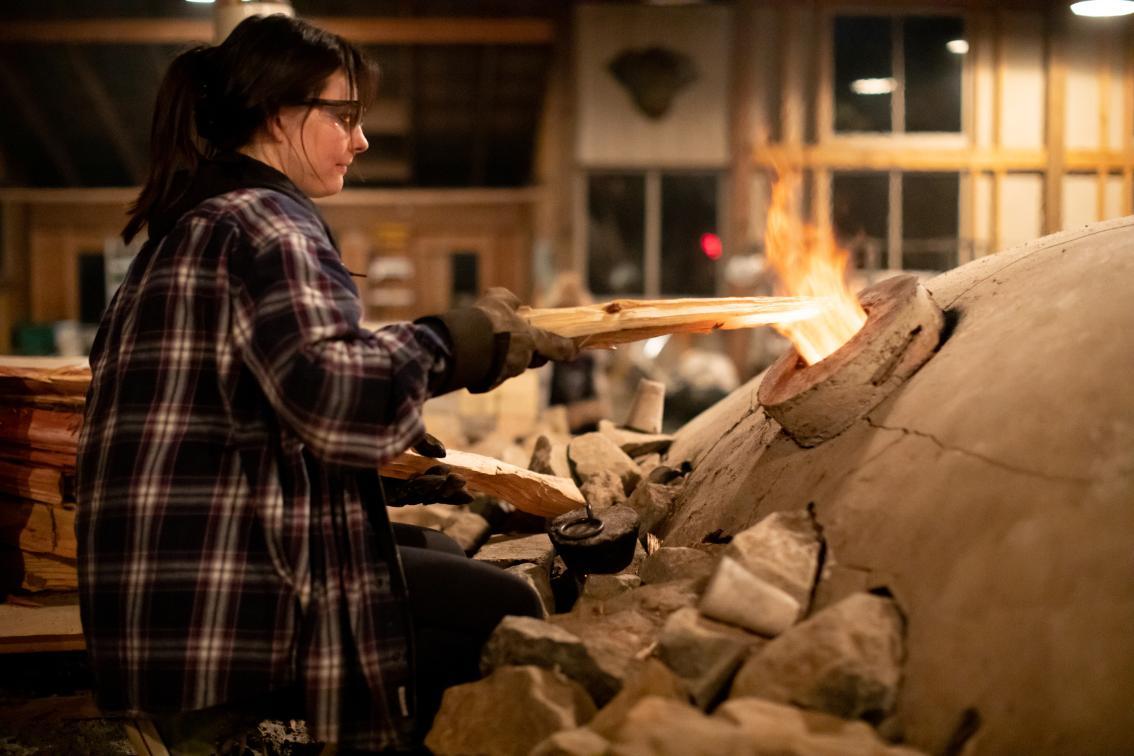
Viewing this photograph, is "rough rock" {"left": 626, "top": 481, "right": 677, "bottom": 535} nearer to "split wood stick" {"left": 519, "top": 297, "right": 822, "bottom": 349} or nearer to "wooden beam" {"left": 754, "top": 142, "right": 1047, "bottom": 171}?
"split wood stick" {"left": 519, "top": 297, "right": 822, "bottom": 349}

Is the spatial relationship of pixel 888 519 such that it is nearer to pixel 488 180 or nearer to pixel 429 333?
pixel 429 333

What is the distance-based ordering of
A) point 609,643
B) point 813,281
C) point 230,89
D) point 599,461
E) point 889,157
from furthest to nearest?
1. point 889,157
2. point 599,461
3. point 813,281
4. point 609,643
5. point 230,89

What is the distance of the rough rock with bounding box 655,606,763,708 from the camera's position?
207 centimetres

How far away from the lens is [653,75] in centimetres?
1168

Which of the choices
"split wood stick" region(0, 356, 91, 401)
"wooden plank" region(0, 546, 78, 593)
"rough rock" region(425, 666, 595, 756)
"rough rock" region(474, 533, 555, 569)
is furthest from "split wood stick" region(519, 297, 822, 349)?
"wooden plank" region(0, 546, 78, 593)

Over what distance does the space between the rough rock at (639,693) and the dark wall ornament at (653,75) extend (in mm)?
10360

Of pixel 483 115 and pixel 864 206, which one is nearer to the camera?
pixel 864 206

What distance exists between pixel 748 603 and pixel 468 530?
1.90m

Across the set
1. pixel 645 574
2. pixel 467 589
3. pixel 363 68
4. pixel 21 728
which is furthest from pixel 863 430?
pixel 21 728

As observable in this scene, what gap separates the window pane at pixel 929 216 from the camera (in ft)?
39.3

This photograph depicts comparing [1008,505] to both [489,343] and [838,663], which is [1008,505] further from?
[489,343]

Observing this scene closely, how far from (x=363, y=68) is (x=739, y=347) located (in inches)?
390

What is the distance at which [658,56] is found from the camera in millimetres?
11711

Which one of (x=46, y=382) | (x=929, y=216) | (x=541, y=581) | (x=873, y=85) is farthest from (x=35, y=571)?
(x=873, y=85)
